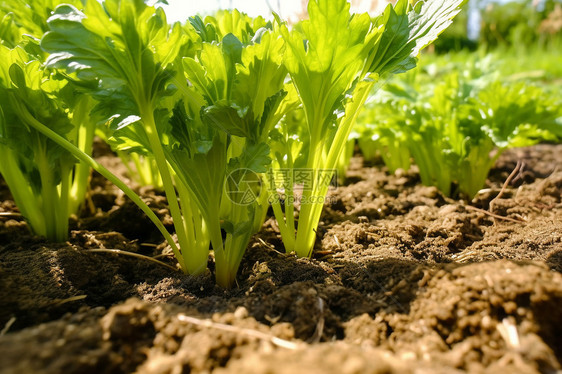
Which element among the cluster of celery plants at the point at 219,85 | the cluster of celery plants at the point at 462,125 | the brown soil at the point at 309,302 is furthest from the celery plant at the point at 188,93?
the cluster of celery plants at the point at 462,125

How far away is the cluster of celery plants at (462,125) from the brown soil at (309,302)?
396mm

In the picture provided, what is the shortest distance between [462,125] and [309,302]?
1.56m

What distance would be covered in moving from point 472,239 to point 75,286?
1.53 meters

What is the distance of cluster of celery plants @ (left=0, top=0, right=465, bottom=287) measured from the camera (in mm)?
1146

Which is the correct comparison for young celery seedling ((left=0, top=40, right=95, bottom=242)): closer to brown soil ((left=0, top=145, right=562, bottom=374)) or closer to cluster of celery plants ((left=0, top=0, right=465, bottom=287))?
cluster of celery plants ((left=0, top=0, right=465, bottom=287))

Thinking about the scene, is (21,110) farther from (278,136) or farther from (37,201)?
(278,136)

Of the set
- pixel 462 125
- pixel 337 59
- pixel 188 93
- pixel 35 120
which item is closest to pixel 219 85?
pixel 188 93

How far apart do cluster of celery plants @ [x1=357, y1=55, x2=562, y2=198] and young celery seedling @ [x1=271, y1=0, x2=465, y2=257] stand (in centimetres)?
92

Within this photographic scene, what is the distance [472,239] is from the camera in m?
1.70

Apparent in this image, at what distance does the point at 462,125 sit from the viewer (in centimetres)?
220

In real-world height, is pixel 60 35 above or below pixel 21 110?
above

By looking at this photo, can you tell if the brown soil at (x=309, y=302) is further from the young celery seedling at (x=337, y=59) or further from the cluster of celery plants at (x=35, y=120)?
the young celery seedling at (x=337, y=59)

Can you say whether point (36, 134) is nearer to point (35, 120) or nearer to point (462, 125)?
point (35, 120)

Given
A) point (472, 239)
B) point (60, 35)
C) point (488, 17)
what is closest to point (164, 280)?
point (60, 35)
